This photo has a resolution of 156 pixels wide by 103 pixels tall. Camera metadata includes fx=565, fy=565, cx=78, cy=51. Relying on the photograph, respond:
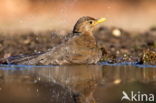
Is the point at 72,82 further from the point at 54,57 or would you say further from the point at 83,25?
the point at 83,25

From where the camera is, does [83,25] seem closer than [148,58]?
No

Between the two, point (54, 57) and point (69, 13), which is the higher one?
point (69, 13)

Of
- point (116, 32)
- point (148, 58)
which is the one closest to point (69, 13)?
point (116, 32)

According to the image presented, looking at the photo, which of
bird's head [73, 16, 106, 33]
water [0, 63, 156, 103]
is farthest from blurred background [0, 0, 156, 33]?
water [0, 63, 156, 103]

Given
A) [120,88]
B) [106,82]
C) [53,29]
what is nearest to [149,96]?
[120,88]

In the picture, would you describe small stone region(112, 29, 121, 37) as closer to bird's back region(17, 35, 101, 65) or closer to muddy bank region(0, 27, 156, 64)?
muddy bank region(0, 27, 156, 64)
